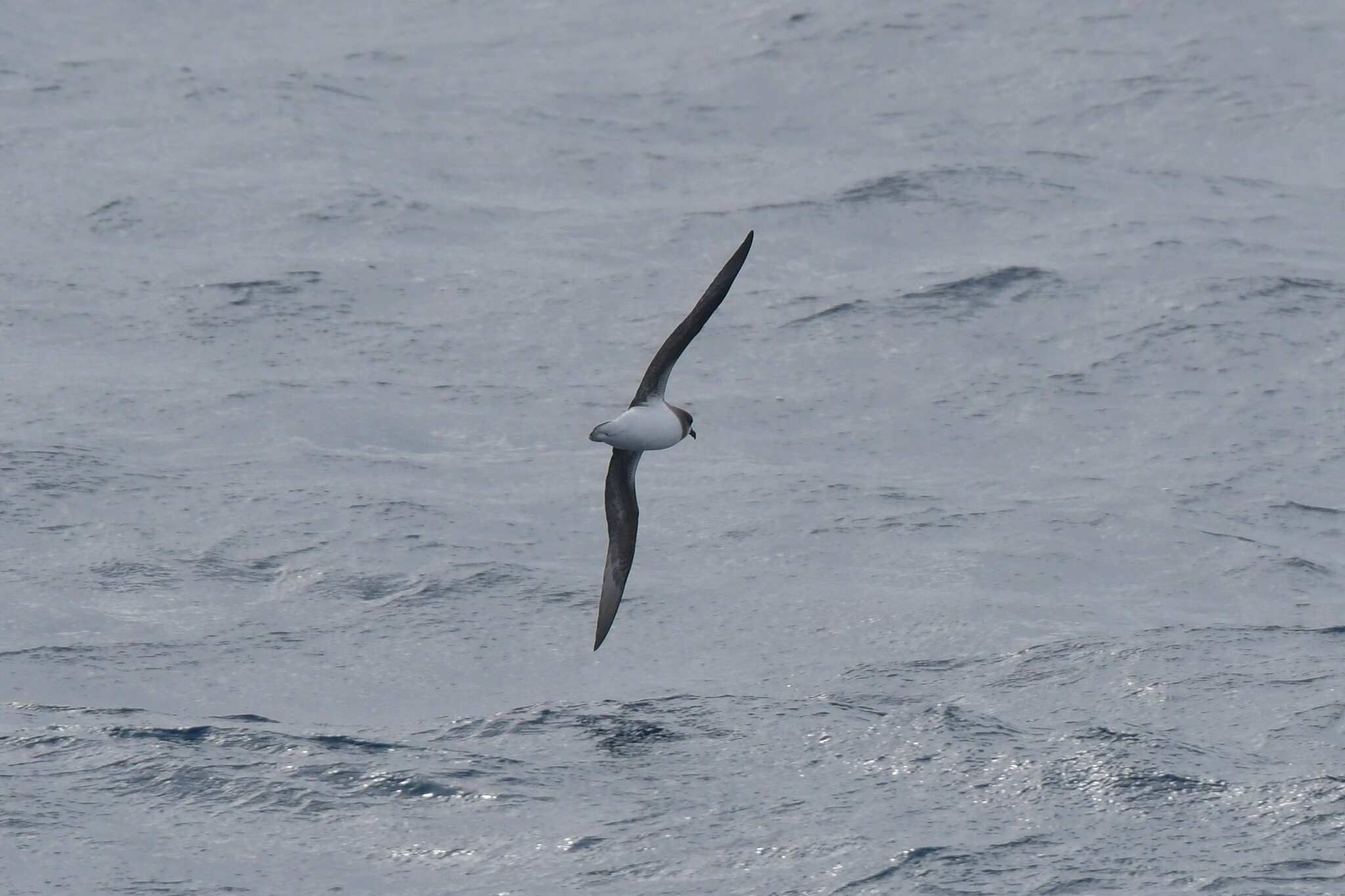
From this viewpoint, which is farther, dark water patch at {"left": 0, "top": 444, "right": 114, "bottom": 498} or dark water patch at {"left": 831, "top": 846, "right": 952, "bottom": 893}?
dark water patch at {"left": 0, "top": 444, "right": 114, "bottom": 498}

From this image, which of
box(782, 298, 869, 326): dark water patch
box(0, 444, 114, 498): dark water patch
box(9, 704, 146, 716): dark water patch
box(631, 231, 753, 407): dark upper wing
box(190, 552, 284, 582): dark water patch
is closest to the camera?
box(631, 231, 753, 407): dark upper wing

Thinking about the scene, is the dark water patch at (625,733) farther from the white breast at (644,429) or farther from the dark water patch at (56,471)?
the dark water patch at (56,471)

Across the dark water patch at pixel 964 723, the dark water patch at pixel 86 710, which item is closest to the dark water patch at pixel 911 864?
the dark water patch at pixel 964 723

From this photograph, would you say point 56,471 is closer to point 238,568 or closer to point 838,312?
point 238,568

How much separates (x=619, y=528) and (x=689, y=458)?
12.3ft

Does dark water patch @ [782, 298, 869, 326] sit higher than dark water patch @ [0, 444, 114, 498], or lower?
lower

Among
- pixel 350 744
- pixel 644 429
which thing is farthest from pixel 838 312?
pixel 350 744

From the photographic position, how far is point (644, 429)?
39.7 feet

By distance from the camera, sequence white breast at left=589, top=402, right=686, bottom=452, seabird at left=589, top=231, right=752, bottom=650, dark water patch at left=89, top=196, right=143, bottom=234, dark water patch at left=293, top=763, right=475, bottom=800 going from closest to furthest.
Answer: dark water patch at left=293, top=763, right=475, bottom=800
seabird at left=589, top=231, right=752, bottom=650
white breast at left=589, top=402, right=686, bottom=452
dark water patch at left=89, top=196, right=143, bottom=234

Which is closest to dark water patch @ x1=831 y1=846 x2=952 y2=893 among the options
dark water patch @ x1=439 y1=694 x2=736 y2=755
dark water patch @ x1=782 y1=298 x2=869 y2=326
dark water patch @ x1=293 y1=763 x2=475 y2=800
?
dark water patch @ x1=439 y1=694 x2=736 y2=755

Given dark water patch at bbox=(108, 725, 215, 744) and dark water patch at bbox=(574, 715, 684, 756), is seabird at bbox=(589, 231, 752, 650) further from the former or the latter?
dark water patch at bbox=(108, 725, 215, 744)

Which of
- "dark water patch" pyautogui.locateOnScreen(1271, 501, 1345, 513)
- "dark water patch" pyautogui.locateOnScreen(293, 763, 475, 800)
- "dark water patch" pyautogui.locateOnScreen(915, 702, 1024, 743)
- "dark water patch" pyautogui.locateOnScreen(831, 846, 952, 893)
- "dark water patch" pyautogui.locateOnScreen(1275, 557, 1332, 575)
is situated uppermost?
"dark water patch" pyautogui.locateOnScreen(293, 763, 475, 800)

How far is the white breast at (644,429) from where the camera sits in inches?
470

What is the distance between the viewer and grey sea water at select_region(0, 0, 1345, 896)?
11031 mm
